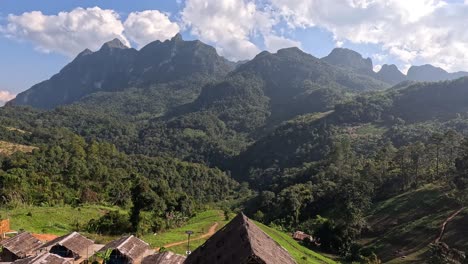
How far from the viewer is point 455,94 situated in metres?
162

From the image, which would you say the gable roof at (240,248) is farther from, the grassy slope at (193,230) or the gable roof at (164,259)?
the grassy slope at (193,230)

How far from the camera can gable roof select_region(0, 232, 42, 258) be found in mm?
36062

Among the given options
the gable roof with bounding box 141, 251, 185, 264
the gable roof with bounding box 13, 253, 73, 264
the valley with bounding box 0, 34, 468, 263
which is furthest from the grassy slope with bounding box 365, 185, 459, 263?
the gable roof with bounding box 13, 253, 73, 264

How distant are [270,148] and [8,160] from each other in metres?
95.3

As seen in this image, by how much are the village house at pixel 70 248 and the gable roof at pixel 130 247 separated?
6.97 feet

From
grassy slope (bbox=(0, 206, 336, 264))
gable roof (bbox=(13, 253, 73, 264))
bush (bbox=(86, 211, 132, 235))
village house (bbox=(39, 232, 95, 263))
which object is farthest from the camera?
bush (bbox=(86, 211, 132, 235))

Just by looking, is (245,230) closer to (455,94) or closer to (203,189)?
(203,189)

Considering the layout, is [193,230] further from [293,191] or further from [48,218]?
[293,191]

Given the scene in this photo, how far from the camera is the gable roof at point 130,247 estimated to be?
35438 millimetres

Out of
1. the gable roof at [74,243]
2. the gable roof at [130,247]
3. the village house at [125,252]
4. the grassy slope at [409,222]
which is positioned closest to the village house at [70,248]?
the gable roof at [74,243]

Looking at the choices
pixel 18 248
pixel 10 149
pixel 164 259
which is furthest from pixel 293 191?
pixel 10 149

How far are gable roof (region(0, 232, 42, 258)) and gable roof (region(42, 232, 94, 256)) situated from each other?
1267 millimetres

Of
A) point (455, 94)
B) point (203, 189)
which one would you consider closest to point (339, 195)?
point (203, 189)

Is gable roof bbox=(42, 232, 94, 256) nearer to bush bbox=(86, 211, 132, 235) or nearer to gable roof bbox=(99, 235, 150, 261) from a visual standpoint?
gable roof bbox=(99, 235, 150, 261)
